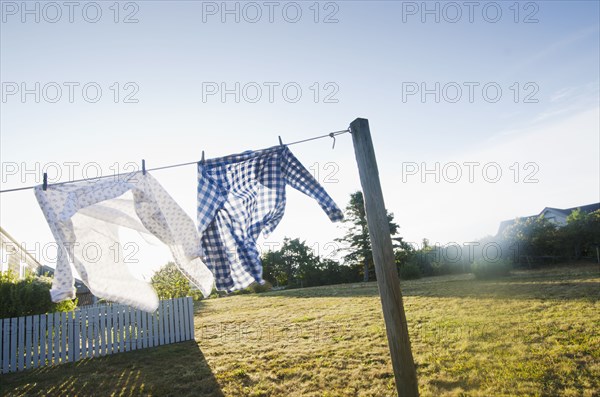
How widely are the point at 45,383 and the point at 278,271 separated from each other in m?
28.6

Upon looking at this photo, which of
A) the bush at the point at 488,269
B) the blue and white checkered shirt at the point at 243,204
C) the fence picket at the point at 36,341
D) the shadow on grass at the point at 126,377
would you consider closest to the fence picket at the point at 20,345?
the fence picket at the point at 36,341

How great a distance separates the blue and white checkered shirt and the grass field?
2.12m

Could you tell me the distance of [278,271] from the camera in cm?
3391

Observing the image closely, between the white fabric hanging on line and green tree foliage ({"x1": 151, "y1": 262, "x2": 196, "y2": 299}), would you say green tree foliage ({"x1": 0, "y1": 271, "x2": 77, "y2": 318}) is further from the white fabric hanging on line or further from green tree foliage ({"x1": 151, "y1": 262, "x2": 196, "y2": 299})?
the white fabric hanging on line

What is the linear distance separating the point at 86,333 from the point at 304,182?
6.60 m

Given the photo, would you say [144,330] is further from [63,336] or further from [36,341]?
[36,341]

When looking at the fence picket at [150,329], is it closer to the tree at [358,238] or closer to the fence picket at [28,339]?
the fence picket at [28,339]

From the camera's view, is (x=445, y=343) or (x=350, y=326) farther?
(x=350, y=326)

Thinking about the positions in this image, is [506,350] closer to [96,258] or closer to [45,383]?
[96,258]

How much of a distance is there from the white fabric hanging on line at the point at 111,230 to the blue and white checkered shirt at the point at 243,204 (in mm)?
223

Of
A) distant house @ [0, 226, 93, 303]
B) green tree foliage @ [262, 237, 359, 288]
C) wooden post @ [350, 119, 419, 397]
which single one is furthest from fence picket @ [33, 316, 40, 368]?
green tree foliage @ [262, 237, 359, 288]

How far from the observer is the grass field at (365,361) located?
4.34m

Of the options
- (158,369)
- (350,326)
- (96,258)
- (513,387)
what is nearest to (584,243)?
(350,326)

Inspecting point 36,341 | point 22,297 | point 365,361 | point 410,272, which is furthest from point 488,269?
point 22,297
